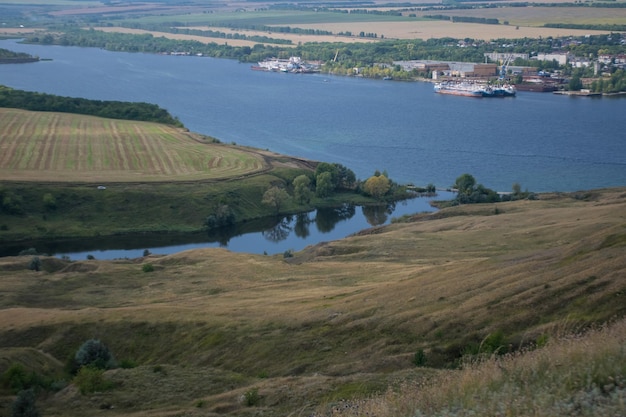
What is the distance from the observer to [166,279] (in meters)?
23.9

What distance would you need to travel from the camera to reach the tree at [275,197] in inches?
1538

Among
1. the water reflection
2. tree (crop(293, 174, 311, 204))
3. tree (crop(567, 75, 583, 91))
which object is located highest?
tree (crop(567, 75, 583, 91))

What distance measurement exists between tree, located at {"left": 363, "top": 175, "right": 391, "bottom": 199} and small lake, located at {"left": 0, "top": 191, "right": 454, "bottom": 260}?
30.9 inches

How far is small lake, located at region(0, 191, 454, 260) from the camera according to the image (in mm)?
33531

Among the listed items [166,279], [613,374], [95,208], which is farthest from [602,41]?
[613,374]

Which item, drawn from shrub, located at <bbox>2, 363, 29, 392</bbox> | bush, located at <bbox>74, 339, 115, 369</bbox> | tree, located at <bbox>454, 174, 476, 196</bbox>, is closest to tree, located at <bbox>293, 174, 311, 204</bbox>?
tree, located at <bbox>454, 174, 476, 196</bbox>

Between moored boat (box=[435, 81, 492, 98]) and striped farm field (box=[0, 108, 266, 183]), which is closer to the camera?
striped farm field (box=[0, 108, 266, 183])

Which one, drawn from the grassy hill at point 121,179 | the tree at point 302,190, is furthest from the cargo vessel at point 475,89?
the tree at point 302,190

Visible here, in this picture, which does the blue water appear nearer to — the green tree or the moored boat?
the moored boat

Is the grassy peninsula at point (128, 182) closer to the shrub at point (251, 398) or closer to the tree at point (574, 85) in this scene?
the shrub at point (251, 398)

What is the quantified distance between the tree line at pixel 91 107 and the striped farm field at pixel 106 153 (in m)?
2.31

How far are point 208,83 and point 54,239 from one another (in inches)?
1949

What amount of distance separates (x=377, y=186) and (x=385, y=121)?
20864mm

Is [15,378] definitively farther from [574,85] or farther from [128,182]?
[574,85]
